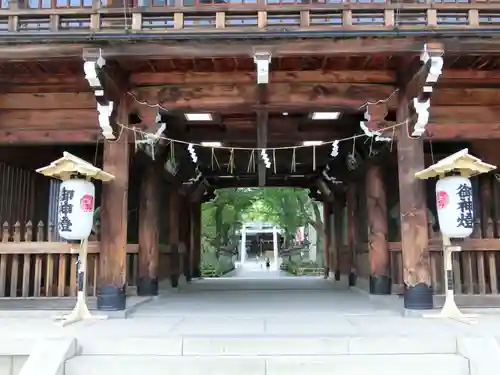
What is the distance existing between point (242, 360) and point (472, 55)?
6.09 meters

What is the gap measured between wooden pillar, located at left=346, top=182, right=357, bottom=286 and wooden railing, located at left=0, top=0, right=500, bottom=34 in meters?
6.40

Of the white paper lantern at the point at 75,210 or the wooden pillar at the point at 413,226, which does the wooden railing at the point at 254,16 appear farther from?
the white paper lantern at the point at 75,210

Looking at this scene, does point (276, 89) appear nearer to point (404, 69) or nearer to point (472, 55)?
point (404, 69)

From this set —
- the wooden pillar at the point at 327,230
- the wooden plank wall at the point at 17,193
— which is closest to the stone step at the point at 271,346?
the wooden plank wall at the point at 17,193

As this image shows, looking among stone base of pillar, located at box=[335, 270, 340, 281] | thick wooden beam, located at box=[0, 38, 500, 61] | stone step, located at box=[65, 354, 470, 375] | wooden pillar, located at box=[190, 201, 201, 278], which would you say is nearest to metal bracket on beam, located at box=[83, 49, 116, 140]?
thick wooden beam, located at box=[0, 38, 500, 61]

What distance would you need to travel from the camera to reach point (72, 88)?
365 inches

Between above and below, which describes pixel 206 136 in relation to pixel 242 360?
above

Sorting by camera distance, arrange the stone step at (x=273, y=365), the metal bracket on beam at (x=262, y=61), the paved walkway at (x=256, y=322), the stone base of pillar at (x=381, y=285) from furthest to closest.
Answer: the stone base of pillar at (x=381, y=285) < the metal bracket on beam at (x=262, y=61) < the paved walkway at (x=256, y=322) < the stone step at (x=273, y=365)

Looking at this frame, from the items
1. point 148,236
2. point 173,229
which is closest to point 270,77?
point 148,236

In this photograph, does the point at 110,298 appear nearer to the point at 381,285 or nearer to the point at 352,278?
the point at 381,285

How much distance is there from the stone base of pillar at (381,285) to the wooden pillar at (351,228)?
293cm

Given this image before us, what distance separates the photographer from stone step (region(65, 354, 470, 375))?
5586 millimetres

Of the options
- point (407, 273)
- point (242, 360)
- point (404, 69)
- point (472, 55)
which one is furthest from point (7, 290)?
point (472, 55)

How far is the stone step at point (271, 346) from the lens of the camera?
5.90 metres
